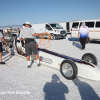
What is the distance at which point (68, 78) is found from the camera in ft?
10.6

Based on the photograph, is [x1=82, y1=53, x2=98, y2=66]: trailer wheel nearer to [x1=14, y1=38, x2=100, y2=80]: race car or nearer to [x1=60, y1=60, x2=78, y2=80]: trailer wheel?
[x1=14, y1=38, x2=100, y2=80]: race car

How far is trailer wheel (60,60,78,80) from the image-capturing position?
3.05m

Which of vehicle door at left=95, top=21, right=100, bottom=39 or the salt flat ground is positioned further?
vehicle door at left=95, top=21, right=100, bottom=39

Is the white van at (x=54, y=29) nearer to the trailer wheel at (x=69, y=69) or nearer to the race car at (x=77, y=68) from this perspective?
the race car at (x=77, y=68)

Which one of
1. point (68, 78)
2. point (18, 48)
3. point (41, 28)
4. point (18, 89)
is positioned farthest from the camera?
point (41, 28)

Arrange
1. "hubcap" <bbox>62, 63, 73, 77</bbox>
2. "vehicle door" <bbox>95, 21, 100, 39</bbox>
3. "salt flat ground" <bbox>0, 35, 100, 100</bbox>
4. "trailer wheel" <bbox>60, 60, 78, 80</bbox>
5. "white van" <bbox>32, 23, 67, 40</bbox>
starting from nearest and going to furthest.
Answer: "salt flat ground" <bbox>0, 35, 100, 100</bbox> → "trailer wheel" <bbox>60, 60, 78, 80</bbox> → "hubcap" <bbox>62, 63, 73, 77</bbox> → "vehicle door" <bbox>95, 21, 100, 39</bbox> → "white van" <bbox>32, 23, 67, 40</bbox>

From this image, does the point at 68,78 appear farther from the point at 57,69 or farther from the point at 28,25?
the point at 28,25

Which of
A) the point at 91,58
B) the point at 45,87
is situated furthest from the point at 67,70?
the point at 91,58

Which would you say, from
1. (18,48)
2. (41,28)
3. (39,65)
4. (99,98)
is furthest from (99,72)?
(41,28)

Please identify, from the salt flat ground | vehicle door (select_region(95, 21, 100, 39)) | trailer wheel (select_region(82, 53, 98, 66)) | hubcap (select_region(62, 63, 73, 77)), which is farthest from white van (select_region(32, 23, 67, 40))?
hubcap (select_region(62, 63, 73, 77))

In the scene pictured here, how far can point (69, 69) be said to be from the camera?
325 centimetres

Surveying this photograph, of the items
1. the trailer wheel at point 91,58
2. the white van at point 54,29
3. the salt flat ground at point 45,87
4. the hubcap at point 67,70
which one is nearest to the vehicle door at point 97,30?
the white van at point 54,29

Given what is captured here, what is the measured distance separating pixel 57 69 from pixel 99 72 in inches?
61.3

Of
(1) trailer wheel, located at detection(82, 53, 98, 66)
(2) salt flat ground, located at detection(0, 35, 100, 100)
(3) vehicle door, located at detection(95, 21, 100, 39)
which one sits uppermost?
(3) vehicle door, located at detection(95, 21, 100, 39)
